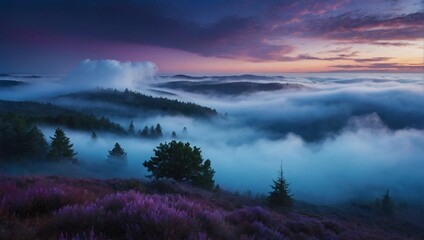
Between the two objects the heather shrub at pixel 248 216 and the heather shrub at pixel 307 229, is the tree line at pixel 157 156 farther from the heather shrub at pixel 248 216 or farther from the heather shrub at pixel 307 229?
the heather shrub at pixel 248 216

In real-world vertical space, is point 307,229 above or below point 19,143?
above

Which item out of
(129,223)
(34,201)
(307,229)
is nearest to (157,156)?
(307,229)

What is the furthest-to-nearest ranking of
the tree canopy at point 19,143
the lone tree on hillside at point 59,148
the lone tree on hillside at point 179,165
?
the tree canopy at point 19,143 → the lone tree on hillside at point 59,148 → the lone tree on hillside at point 179,165

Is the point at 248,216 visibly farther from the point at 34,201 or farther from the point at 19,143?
A: the point at 19,143

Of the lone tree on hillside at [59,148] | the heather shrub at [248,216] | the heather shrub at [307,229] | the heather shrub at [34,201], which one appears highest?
the heather shrub at [34,201]

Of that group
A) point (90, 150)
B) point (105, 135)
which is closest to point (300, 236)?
point (90, 150)

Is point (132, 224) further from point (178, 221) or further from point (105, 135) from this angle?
point (105, 135)

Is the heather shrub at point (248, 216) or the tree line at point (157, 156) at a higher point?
the heather shrub at point (248, 216)

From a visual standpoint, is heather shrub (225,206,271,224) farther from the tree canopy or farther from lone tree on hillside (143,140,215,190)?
the tree canopy

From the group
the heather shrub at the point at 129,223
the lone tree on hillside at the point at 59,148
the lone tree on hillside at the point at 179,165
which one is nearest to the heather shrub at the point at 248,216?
the heather shrub at the point at 129,223

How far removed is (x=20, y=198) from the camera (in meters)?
5.11

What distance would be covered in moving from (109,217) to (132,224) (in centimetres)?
55

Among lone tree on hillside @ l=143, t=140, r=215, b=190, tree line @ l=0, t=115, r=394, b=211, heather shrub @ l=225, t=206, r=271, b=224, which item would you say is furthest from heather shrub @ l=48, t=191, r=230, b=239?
lone tree on hillside @ l=143, t=140, r=215, b=190

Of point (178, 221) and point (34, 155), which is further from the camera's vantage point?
point (34, 155)
